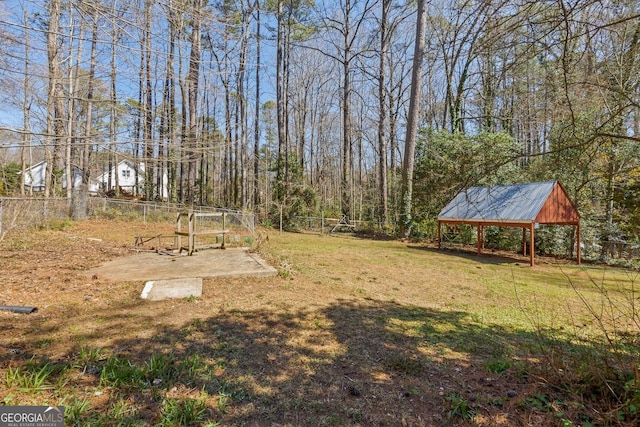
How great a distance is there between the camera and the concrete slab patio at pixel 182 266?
619cm

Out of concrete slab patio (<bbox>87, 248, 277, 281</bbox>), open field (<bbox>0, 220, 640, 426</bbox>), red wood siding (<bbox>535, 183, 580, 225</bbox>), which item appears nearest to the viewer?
open field (<bbox>0, 220, 640, 426</bbox>)

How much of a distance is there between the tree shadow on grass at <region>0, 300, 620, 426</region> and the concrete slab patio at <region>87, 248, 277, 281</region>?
5.78 ft

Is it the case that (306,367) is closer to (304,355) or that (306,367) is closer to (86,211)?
(304,355)

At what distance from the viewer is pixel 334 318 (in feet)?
14.8

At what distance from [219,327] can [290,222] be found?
52.5 feet

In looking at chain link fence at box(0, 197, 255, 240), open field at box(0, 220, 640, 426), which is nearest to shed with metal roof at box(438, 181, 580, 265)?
open field at box(0, 220, 640, 426)

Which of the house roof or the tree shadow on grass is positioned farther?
the house roof

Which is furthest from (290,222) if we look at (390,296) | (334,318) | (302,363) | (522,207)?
(302,363)

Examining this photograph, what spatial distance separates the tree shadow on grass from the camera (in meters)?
2.44

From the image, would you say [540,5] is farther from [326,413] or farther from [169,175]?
[169,175]

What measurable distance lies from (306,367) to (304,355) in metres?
0.26

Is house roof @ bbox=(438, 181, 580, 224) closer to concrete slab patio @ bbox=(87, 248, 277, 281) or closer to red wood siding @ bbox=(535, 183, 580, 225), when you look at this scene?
red wood siding @ bbox=(535, 183, 580, 225)

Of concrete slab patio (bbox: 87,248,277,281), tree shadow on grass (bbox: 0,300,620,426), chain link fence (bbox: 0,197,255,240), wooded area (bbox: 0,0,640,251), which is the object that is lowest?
tree shadow on grass (bbox: 0,300,620,426)

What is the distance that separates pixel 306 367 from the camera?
10.2 feet
